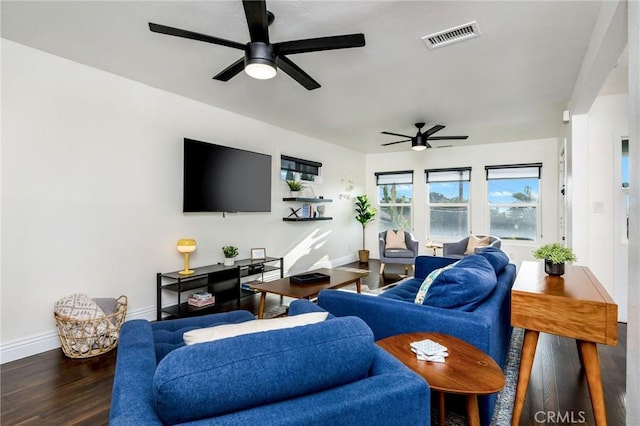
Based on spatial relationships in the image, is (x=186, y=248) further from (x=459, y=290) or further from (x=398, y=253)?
(x=398, y=253)

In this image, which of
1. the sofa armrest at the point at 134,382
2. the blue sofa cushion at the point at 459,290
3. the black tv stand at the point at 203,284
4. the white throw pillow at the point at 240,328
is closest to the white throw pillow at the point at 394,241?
the black tv stand at the point at 203,284

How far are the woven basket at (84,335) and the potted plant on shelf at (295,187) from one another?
10.6 ft

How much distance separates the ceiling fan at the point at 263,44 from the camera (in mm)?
1993

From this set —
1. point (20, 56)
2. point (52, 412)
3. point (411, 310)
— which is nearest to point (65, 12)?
point (20, 56)

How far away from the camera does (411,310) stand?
194 cm

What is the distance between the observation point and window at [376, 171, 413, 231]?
24.7 feet

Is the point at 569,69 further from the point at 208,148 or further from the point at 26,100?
the point at 26,100

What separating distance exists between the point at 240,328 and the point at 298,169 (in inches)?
190

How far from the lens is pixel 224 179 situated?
4.25 metres

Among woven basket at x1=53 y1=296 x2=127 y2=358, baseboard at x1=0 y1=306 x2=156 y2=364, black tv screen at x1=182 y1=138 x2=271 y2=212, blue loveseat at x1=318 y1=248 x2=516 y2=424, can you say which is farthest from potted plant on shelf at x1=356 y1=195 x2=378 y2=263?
baseboard at x1=0 y1=306 x2=156 y2=364

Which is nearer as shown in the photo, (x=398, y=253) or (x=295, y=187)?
(x=295, y=187)

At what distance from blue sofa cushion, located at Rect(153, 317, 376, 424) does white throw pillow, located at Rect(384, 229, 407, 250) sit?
5288 millimetres

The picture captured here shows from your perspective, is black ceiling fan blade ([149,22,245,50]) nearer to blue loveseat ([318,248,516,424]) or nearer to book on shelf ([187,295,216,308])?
blue loveseat ([318,248,516,424])

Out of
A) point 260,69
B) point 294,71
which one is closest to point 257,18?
point 260,69
